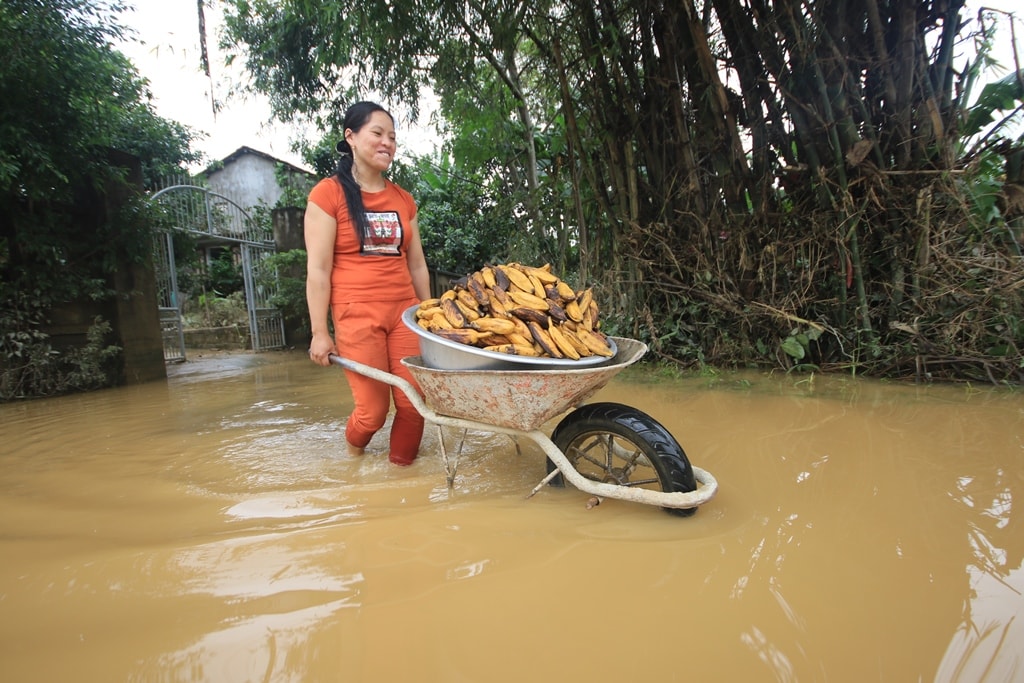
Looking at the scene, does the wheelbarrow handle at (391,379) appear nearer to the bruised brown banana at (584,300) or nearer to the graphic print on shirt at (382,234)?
the graphic print on shirt at (382,234)

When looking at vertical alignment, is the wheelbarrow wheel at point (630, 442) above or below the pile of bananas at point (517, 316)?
below

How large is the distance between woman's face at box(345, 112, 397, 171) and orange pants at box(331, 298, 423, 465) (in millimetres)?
611

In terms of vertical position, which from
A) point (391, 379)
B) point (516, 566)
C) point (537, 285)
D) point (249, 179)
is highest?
point (249, 179)

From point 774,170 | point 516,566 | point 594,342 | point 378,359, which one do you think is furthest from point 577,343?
point 774,170

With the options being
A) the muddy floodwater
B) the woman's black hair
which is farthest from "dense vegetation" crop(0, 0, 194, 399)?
the woman's black hair

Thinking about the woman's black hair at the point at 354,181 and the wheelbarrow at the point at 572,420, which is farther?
the woman's black hair at the point at 354,181

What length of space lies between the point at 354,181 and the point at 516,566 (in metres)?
1.72

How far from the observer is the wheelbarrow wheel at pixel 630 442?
1.63 m

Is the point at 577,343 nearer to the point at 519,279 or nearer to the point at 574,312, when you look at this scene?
the point at 574,312

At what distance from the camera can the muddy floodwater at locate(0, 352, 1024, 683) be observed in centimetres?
106

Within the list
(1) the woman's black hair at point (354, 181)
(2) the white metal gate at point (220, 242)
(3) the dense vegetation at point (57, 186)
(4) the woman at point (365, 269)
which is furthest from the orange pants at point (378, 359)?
(2) the white metal gate at point (220, 242)

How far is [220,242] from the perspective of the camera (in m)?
8.60

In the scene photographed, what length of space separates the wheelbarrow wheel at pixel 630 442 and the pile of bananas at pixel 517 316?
0.23 meters

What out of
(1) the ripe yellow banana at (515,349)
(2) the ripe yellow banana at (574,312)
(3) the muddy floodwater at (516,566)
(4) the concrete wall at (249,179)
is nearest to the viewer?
(3) the muddy floodwater at (516,566)
